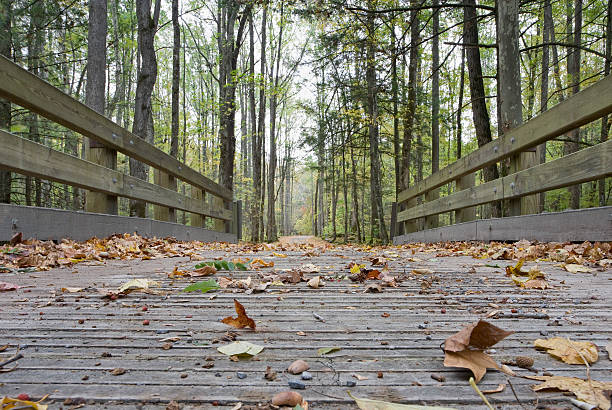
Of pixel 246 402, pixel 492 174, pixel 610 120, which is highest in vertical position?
pixel 610 120

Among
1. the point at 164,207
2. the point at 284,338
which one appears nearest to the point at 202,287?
the point at 284,338

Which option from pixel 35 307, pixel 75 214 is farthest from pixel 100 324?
pixel 75 214

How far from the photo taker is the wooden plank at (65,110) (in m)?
3.01

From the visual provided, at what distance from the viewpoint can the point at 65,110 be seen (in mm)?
3627

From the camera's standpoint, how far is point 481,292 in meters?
1.85

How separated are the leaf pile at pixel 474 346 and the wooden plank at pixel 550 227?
2884 mm

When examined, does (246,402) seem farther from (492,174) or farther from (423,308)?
(492,174)

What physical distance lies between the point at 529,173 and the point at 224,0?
34.4ft

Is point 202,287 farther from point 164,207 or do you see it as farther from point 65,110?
point 164,207

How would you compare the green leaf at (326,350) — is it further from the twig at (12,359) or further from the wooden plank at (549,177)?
the wooden plank at (549,177)

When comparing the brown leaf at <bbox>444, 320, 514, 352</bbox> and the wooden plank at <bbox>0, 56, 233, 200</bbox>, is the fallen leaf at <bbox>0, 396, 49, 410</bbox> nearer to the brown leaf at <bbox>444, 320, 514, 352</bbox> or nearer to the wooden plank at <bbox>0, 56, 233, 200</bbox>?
the brown leaf at <bbox>444, 320, 514, 352</bbox>

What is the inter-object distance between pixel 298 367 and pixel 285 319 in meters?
0.48

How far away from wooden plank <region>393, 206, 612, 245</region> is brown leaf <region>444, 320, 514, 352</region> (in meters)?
2.88

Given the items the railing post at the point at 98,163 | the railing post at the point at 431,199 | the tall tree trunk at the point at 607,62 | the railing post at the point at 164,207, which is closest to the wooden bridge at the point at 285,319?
the railing post at the point at 98,163
